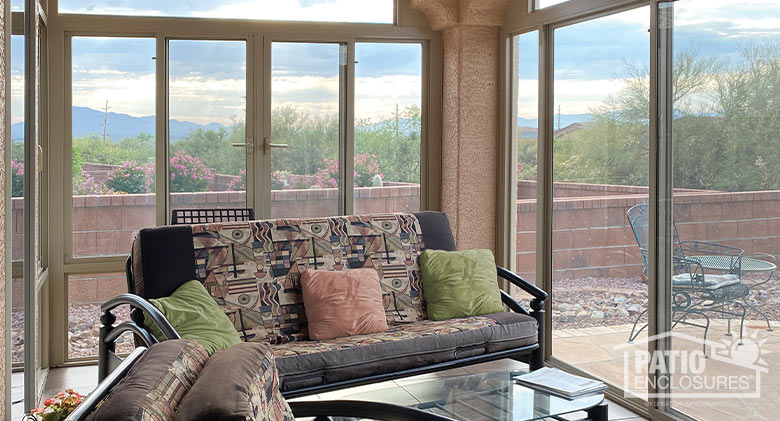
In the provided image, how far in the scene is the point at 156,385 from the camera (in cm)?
153

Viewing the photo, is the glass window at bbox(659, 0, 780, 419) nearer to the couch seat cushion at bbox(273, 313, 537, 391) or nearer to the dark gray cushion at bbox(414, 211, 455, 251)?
the couch seat cushion at bbox(273, 313, 537, 391)

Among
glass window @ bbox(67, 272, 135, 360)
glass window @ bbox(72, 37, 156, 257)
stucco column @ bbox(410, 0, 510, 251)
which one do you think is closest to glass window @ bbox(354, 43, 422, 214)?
stucco column @ bbox(410, 0, 510, 251)

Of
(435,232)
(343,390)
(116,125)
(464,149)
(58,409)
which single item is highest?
(116,125)

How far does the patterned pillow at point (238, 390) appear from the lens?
1461 millimetres

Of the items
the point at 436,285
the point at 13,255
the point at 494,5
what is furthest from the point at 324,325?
the point at 494,5

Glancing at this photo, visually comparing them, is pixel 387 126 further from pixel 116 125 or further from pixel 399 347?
pixel 399 347

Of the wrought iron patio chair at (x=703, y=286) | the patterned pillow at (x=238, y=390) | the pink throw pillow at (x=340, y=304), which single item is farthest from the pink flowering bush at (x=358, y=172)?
the patterned pillow at (x=238, y=390)

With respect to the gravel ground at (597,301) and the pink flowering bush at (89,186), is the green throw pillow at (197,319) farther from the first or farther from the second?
the gravel ground at (597,301)

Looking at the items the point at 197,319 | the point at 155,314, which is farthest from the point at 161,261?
the point at 155,314

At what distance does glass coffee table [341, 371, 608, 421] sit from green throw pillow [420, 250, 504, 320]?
78 centimetres

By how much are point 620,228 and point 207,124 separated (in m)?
2.67

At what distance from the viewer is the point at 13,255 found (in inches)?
119

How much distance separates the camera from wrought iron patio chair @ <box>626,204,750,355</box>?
3.38 m

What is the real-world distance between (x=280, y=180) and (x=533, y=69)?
1808mm
